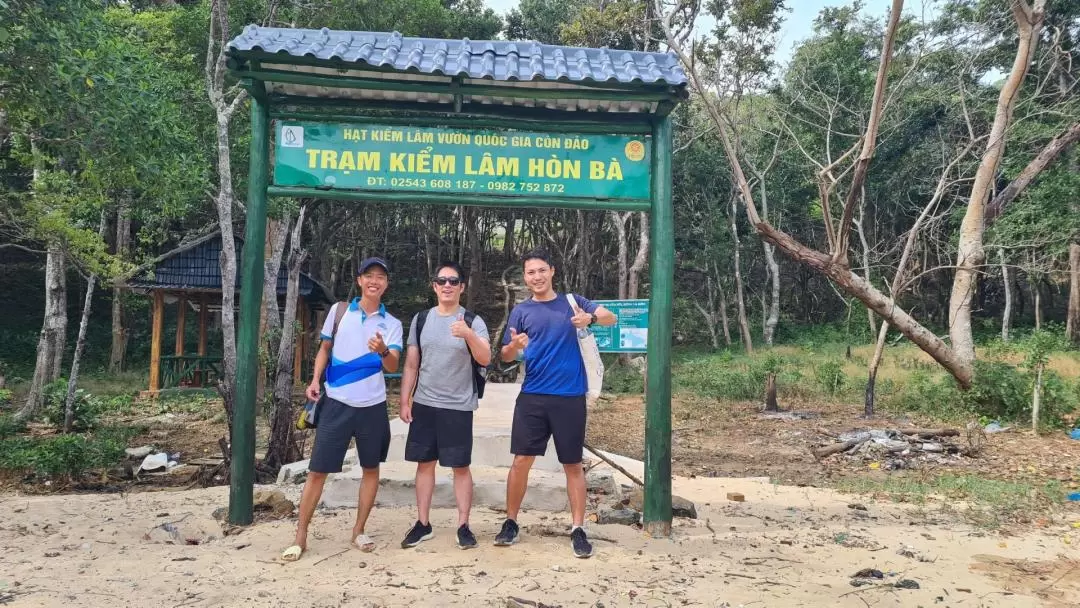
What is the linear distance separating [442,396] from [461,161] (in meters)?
1.54

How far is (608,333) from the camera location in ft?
19.3

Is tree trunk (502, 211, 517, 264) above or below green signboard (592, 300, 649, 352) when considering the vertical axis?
above

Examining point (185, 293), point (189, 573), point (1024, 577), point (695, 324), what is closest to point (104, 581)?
point (189, 573)

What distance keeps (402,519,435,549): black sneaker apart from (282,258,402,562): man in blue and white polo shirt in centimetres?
19

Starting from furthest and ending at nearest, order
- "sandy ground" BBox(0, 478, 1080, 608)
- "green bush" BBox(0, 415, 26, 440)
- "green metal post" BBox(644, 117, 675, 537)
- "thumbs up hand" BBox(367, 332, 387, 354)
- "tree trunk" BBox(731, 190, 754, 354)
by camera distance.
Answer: "tree trunk" BBox(731, 190, 754, 354) < "green bush" BBox(0, 415, 26, 440) < "green metal post" BBox(644, 117, 675, 537) < "thumbs up hand" BBox(367, 332, 387, 354) < "sandy ground" BBox(0, 478, 1080, 608)

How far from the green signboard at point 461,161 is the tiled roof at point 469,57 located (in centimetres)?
43

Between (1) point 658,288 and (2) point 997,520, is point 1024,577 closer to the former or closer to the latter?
(2) point 997,520

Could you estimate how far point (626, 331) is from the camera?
18.9 feet

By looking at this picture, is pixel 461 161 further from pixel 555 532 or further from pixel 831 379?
pixel 831 379

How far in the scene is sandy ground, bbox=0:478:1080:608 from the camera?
3.22 metres

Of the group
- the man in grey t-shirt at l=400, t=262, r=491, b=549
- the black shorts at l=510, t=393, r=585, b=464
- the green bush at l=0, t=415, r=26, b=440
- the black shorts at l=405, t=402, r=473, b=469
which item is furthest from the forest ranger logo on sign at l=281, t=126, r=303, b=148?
the green bush at l=0, t=415, r=26, b=440

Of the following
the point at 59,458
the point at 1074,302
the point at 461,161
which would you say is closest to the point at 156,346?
the point at 59,458

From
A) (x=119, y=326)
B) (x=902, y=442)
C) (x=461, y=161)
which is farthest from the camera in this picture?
(x=119, y=326)

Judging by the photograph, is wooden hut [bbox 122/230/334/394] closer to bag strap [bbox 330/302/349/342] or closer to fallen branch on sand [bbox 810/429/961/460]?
fallen branch on sand [bbox 810/429/961/460]
